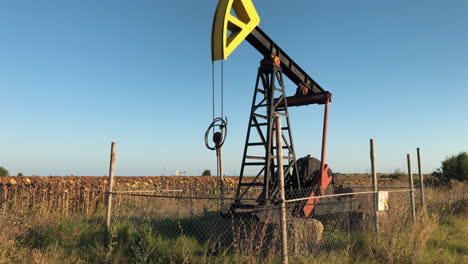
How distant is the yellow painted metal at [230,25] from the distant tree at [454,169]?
66.3ft

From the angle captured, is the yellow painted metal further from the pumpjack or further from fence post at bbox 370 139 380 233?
fence post at bbox 370 139 380 233

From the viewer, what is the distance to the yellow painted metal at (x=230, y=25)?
6.59 m

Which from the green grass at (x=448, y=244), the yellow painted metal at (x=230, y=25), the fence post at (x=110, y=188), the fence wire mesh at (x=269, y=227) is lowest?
the green grass at (x=448, y=244)

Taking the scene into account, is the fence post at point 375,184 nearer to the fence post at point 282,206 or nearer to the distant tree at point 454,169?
the fence post at point 282,206

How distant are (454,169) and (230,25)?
71.3 feet

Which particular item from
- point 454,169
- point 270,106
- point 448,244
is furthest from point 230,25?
point 454,169

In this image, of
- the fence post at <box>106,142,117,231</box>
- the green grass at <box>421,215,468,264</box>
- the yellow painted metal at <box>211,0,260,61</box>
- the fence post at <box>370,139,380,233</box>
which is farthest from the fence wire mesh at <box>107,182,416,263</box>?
the yellow painted metal at <box>211,0,260,61</box>

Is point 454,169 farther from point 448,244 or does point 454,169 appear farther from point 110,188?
point 110,188

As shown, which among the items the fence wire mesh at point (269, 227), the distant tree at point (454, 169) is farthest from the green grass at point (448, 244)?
the distant tree at point (454, 169)

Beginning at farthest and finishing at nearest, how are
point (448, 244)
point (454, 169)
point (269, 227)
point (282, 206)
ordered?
point (454, 169) < point (448, 244) < point (269, 227) < point (282, 206)

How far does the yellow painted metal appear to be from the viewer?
21.6 feet

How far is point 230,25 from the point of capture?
6.94m

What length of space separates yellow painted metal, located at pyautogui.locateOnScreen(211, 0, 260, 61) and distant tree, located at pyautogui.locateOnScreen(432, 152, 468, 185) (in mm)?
20206

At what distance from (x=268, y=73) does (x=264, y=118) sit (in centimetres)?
116
